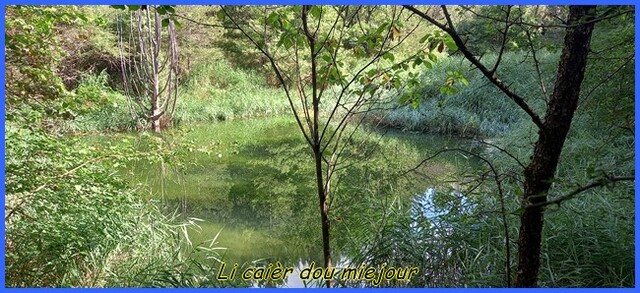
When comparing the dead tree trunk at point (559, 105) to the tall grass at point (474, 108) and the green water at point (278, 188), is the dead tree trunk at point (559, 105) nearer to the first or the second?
the green water at point (278, 188)

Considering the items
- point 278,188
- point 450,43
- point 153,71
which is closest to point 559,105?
point 450,43

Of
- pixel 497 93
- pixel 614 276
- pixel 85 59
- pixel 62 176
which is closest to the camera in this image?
pixel 614 276

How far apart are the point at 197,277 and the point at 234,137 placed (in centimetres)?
562

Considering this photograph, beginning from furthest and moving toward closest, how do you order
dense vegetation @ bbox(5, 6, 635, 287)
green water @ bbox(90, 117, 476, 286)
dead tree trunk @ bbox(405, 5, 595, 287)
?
1. green water @ bbox(90, 117, 476, 286)
2. dense vegetation @ bbox(5, 6, 635, 287)
3. dead tree trunk @ bbox(405, 5, 595, 287)

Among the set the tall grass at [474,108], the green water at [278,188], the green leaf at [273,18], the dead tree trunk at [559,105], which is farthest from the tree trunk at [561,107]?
the tall grass at [474,108]

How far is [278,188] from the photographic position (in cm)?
490

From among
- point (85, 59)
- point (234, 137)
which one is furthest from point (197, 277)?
point (85, 59)

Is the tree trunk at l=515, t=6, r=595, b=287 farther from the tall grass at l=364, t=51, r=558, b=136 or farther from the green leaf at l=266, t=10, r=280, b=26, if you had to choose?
the tall grass at l=364, t=51, r=558, b=136

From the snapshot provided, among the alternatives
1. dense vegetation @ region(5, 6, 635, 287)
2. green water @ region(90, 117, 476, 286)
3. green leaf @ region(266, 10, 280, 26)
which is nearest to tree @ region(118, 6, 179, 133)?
green water @ region(90, 117, 476, 286)

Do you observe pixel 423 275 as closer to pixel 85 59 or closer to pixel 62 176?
pixel 62 176

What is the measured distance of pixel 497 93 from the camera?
758 centimetres

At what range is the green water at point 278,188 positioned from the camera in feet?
11.0

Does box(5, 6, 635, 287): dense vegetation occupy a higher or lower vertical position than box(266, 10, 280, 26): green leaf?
lower

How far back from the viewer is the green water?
336cm
